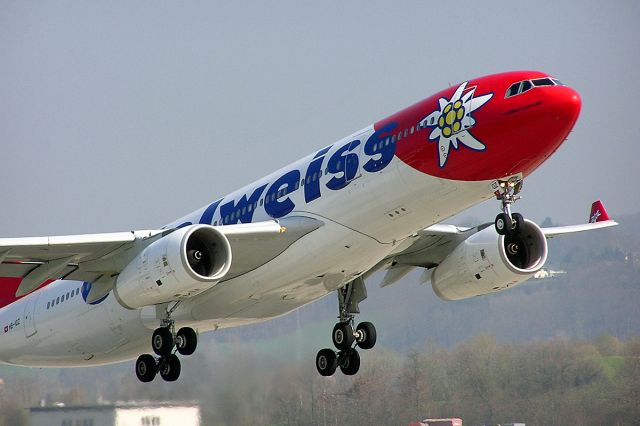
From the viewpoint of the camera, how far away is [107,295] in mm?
25812

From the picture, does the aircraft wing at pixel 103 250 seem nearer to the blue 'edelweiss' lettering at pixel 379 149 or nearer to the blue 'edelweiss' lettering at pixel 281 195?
the blue 'edelweiss' lettering at pixel 281 195

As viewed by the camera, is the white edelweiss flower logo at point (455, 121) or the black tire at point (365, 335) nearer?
the white edelweiss flower logo at point (455, 121)

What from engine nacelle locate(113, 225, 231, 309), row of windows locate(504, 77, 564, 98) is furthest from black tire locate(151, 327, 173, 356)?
row of windows locate(504, 77, 564, 98)

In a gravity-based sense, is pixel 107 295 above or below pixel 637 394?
above

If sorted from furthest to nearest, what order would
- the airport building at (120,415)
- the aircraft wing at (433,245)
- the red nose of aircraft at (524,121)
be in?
the airport building at (120,415) < the aircraft wing at (433,245) < the red nose of aircraft at (524,121)

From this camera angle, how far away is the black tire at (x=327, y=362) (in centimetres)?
2648

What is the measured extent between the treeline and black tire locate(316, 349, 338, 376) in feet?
7.35

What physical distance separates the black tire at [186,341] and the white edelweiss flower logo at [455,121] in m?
7.28

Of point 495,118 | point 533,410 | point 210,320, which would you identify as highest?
point 495,118

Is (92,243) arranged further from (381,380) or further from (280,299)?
(381,380)

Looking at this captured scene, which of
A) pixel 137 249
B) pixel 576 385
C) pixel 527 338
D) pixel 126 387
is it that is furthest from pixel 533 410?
pixel 137 249

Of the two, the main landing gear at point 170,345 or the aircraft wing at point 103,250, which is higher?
the aircraft wing at point 103,250

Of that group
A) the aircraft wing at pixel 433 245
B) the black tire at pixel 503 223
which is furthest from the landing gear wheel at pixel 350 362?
the black tire at pixel 503 223

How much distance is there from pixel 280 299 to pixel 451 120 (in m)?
5.80
